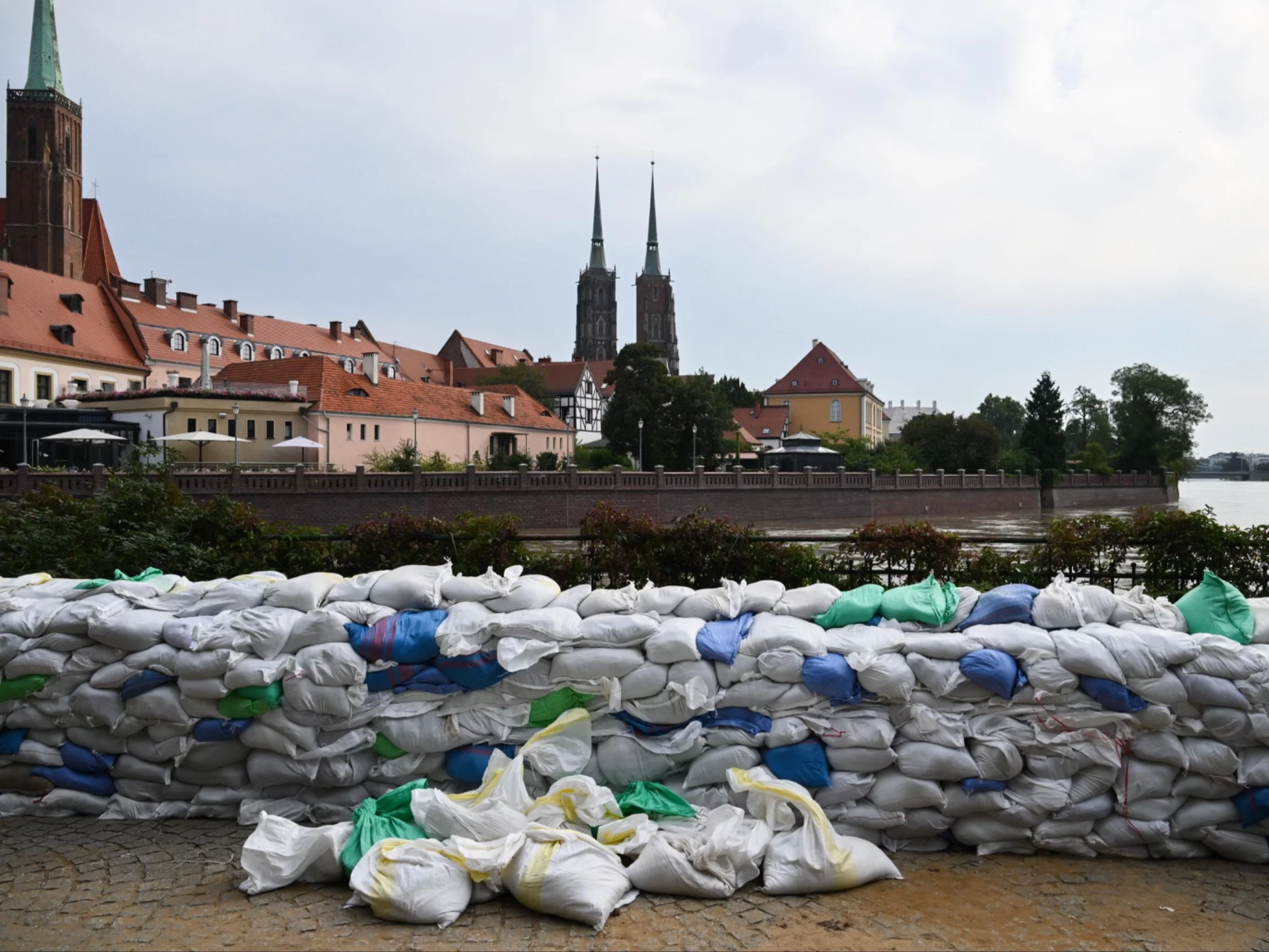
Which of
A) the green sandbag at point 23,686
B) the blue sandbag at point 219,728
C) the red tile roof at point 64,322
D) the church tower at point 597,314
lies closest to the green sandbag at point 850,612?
the blue sandbag at point 219,728

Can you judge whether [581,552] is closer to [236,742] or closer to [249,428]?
[236,742]

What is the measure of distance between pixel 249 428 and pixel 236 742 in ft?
123

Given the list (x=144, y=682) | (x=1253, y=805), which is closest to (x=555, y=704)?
(x=144, y=682)

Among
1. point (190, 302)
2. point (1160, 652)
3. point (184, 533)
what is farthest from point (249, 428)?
point (1160, 652)

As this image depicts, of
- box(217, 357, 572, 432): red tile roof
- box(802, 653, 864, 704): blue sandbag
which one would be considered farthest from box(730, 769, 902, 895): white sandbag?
box(217, 357, 572, 432): red tile roof

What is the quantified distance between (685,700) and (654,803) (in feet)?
1.41

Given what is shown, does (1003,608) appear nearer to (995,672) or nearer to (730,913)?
(995,672)

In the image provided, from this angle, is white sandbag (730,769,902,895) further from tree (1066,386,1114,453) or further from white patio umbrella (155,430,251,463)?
tree (1066,386,1114,453)

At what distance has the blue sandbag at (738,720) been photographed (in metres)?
4.00

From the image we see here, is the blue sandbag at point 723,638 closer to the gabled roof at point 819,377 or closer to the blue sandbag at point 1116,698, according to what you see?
the blue sandbag at point 1116,698

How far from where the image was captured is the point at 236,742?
4.29 m

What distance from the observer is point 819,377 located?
86.6 m

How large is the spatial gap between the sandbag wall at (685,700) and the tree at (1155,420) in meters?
73.1

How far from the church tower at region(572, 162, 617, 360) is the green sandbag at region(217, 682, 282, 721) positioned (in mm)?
103297
